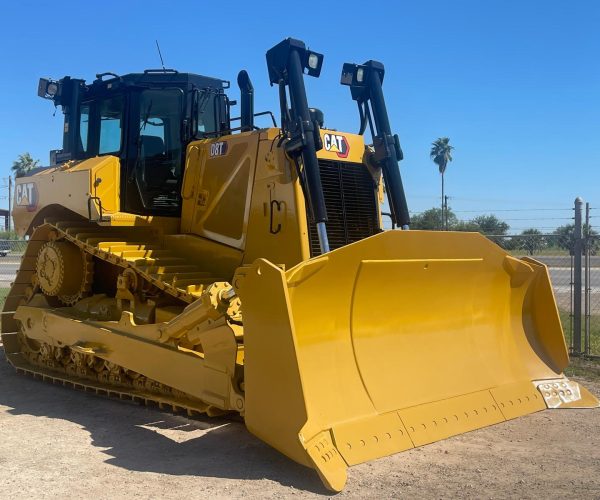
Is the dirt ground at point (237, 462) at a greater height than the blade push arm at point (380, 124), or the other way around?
the blade push arm at point (380, 124)

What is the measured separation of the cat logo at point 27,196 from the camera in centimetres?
759

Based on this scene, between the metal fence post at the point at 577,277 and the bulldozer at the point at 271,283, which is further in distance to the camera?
the metal fence post at the point at 577,277

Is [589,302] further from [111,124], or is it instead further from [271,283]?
[111,124]

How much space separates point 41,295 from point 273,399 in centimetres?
446

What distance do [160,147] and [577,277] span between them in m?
5.67

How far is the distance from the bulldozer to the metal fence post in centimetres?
268

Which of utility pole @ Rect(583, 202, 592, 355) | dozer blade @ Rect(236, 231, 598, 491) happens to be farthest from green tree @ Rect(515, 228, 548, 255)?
dozer blade @ Rect(236, 231, 598, 491)

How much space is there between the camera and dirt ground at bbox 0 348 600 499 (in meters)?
4.06

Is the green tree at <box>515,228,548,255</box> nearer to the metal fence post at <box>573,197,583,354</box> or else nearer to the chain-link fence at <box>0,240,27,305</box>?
the metal fence post at <box>573,197,583,354</box>

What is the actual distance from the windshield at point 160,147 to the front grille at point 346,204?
1887mm

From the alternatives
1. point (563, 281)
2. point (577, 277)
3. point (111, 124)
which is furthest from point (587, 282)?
point (563, 281)

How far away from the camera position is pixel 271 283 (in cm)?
427

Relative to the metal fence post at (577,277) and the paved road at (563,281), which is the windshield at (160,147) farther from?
the paved road at (563,281)

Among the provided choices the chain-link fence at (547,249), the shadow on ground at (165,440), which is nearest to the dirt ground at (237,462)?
the shadow on ground at (165,440)
